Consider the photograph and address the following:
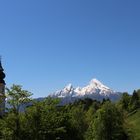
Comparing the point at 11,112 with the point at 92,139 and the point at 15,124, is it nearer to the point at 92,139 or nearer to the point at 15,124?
the point at 15,124

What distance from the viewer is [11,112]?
140ft

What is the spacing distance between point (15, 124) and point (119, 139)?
142ft

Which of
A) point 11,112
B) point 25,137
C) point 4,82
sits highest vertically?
point 4,82

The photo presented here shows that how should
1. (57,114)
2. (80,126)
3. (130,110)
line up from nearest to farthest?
(57,114)
(80,126)
(130,110)

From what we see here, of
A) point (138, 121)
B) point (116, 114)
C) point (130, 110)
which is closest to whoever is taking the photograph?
point (116, 114)

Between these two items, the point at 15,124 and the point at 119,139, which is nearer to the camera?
the point at 15,124

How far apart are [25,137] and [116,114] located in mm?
42272

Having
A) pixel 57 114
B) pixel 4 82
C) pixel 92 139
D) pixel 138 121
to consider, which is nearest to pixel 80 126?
pixel 92 139

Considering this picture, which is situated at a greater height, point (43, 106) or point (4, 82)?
point (4, 82)

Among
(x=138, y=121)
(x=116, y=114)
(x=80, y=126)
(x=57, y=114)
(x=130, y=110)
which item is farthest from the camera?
(x=130, y=110)

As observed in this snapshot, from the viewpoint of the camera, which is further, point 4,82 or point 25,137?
point 4,82

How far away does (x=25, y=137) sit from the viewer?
4172cm

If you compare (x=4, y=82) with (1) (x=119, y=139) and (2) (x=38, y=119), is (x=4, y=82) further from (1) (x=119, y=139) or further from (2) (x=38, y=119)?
(2) (x=38, y=119)

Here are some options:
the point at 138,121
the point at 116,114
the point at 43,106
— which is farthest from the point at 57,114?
the point at 138,121
